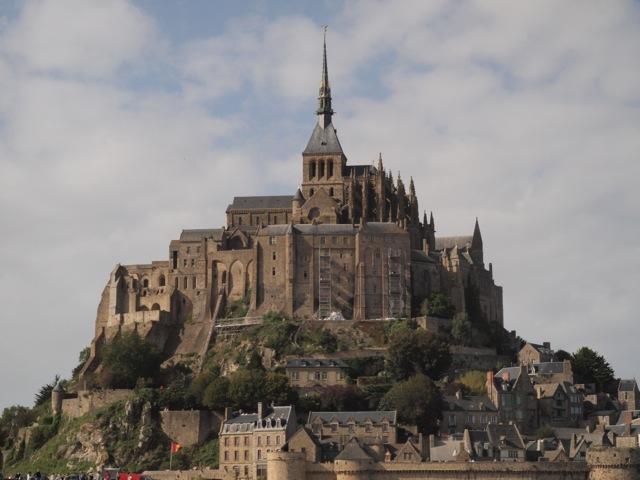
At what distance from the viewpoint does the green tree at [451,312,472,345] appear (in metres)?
103

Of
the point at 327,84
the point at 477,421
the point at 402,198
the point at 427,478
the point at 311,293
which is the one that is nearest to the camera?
the point at 427,478

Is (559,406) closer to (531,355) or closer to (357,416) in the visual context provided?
(531,355)

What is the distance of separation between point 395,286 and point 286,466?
94.9 ft

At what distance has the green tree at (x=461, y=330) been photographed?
103m

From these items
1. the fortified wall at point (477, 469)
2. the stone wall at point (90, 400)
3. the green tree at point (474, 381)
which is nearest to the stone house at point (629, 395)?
the green tree at point (474, 381)

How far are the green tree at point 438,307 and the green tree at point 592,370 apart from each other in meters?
10.3

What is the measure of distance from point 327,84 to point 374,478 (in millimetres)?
50814

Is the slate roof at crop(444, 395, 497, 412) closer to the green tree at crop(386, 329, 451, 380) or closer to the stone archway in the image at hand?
the green tree at crop(386, 329, 451, 380)

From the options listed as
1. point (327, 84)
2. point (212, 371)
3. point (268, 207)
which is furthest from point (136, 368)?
point (327, 84)

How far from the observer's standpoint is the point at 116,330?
362 feet

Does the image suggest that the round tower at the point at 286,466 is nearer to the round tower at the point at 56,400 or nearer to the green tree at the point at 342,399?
the green tree at the point at 342,399

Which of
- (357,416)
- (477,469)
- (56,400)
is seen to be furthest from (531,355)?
(56,400)

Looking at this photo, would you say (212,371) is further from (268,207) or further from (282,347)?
(268,207)

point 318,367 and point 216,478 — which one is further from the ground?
point 318,367
